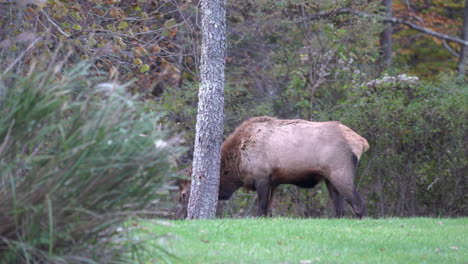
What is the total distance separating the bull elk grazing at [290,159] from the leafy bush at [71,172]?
675 cm

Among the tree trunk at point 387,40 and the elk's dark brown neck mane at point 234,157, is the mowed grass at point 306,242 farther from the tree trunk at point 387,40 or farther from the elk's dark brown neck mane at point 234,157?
the tree trunk at point 387,40

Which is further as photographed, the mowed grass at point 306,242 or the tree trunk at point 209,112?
the tree trunk at point 209,112

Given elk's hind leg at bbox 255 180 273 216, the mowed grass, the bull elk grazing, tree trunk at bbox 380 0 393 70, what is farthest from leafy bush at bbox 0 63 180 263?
tree trunk at bbox 380 0 393 70

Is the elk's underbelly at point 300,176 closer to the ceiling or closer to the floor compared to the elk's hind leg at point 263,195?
closer to the ceiling

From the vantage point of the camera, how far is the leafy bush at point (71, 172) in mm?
5066

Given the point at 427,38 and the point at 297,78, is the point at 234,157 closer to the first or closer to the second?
the point at 297,78

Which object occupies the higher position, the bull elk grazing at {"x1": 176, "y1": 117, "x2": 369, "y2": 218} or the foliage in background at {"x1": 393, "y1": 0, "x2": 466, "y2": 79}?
the foliage in background at {"x1": 393, "y1": 0, "x2": 466, "y2": 79}

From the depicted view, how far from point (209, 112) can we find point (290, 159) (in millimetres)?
1920

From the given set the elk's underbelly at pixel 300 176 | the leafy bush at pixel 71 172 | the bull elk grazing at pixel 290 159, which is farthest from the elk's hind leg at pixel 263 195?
the leafy bush at pixel 71 172

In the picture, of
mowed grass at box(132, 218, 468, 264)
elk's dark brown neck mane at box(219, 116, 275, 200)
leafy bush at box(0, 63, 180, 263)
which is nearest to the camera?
leafy bush at box(0, 63, 180, 263)

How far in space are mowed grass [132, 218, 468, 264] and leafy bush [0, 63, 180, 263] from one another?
0.51m

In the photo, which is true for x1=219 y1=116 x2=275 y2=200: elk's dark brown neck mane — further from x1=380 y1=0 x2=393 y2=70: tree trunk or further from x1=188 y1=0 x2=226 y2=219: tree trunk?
x1=380 y1=0 x2=393 y2=70: tree trunk

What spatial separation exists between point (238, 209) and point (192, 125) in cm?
266

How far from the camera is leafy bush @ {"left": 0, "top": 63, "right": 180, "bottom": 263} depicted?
5.07m
